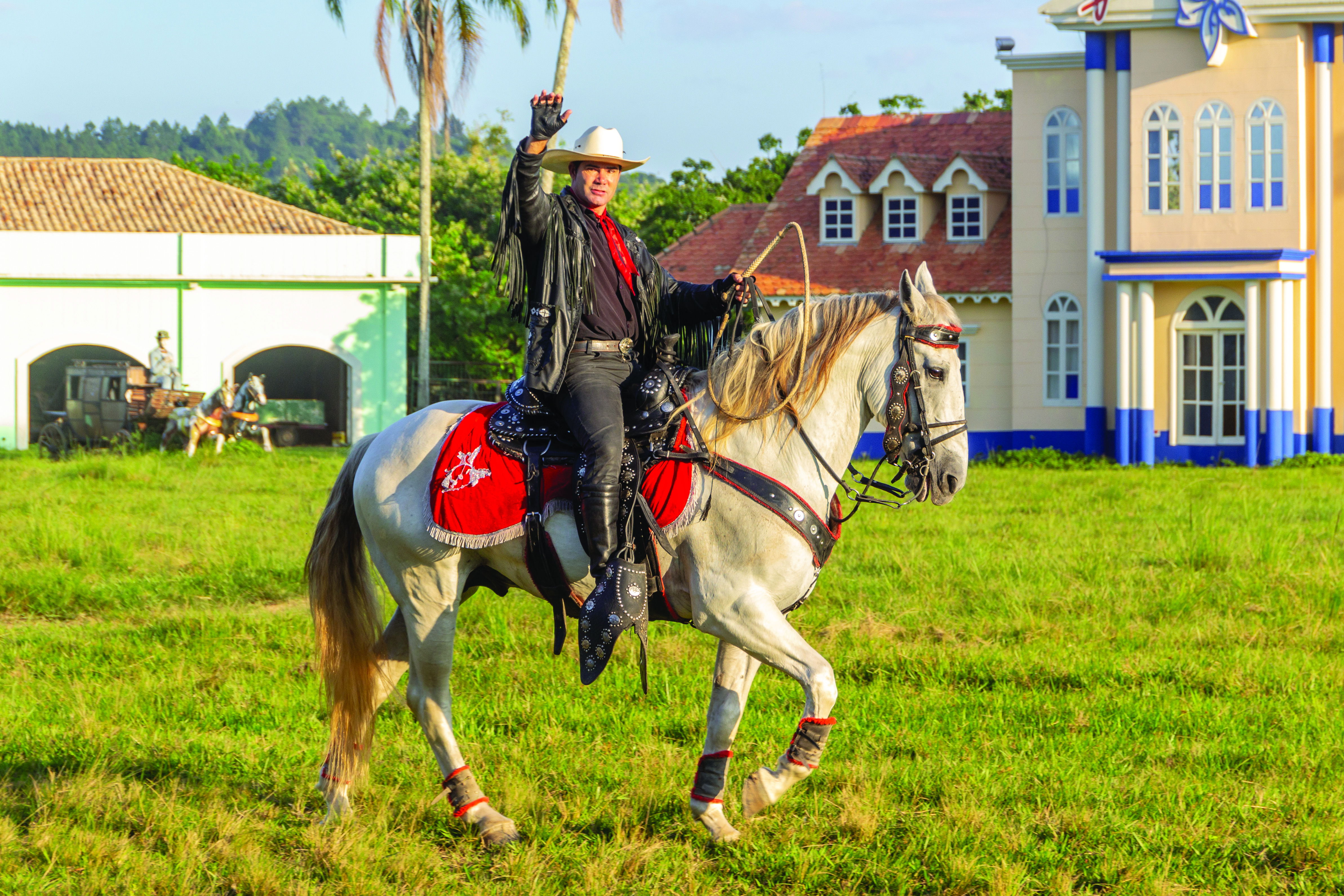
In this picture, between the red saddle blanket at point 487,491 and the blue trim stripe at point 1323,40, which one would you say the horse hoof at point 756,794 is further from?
the blue trim stripe at point 1323,40

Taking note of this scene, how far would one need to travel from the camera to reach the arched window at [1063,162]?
79.5 ft

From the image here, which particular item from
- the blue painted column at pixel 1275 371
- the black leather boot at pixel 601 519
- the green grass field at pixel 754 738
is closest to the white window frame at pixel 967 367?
the blue painted column at pixel 1275 371

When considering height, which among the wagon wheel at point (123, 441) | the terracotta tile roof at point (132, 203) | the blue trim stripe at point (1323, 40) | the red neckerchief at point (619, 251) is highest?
the blue trim stripe at point (1323, 40)

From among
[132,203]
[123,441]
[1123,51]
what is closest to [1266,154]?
[1123,51]

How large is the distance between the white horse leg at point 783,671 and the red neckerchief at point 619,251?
140cm

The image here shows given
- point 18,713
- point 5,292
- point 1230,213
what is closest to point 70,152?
point 5,292

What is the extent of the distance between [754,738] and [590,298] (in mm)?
2223

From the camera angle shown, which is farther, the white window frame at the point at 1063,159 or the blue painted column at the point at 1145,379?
the white window frame at the point at 1063,159

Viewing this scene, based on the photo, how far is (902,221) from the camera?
26703 mm

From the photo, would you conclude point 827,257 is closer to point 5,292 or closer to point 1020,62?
point 1020,62

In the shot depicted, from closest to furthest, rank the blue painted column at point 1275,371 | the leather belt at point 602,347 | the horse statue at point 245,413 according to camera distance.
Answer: the leather belt at point 602,347 → the blue painted column at point 1275,371 → the horse statue at point 245,413

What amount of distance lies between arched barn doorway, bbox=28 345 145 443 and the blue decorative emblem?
21.7m

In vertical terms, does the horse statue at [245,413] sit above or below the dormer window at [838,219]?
below

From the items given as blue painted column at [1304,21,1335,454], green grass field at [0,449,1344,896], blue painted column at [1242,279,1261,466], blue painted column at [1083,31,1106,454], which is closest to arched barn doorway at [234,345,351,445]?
blue painted column at [1083,31,1106,454]
